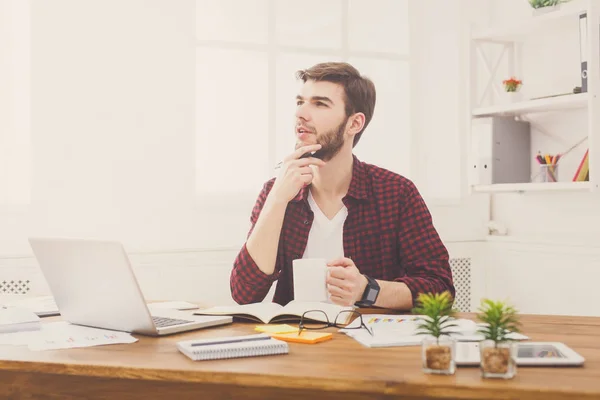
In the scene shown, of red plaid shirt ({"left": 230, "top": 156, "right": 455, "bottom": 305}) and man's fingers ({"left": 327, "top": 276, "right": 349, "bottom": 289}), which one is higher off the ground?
red plaid shirt ({"left": 230, "top": 156, "right": 455, "bottom": 305})

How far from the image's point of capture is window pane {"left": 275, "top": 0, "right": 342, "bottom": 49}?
3.41 meters

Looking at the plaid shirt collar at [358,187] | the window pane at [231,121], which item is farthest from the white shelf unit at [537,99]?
the plaid shirt collar at [358,187]

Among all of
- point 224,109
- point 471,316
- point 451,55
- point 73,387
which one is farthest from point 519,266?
point 73,387

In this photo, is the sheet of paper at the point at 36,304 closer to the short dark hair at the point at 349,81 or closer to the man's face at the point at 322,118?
the man's face at the point at 322,118

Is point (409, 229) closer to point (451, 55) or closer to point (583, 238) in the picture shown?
point (583, 238)

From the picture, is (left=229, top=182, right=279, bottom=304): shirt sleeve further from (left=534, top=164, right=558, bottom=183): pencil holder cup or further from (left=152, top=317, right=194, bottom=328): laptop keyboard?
(left=534, top=164, right=558, bottom=183): pencil holder cup

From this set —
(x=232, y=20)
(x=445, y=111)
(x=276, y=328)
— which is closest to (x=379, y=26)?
(x=445, y=111)

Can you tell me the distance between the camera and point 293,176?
2.04m

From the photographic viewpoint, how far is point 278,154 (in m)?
3.40

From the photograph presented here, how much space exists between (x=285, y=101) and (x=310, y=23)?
421 mm

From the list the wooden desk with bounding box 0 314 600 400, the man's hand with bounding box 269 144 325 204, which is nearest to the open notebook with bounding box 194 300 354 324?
the wooden desk with bounding box 0 314 600 400

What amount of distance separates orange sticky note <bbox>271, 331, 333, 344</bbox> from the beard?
0.88 m

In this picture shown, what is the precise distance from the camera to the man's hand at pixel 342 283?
5.36 ft

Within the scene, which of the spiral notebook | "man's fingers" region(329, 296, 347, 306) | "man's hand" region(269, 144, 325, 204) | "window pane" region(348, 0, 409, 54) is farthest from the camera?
Result: "window pane" region(348, 0, 409, 54)
